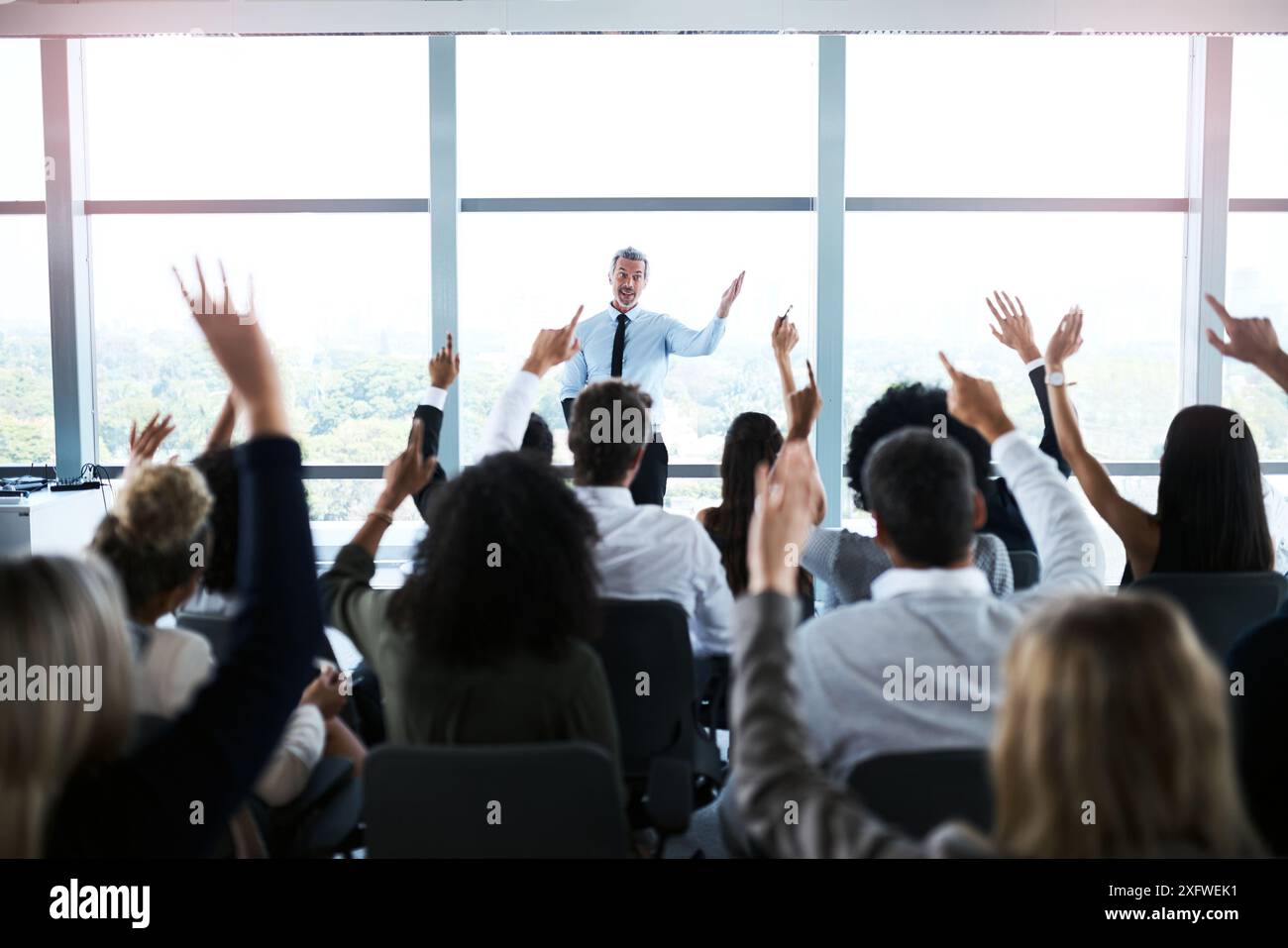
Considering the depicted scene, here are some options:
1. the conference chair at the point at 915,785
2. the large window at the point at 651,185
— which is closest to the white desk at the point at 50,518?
the large window at the point at 651,185

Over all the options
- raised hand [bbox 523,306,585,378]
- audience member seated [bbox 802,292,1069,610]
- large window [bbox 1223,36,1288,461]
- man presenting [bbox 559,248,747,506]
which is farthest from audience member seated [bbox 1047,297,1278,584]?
large window [bbox 1223,36,1288,461]

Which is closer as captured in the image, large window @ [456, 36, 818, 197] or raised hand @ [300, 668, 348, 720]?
raised hand @ [300, 668, 348, 720]

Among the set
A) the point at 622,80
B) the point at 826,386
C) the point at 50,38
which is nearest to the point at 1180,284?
the point at 826,386

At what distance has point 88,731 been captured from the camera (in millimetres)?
967

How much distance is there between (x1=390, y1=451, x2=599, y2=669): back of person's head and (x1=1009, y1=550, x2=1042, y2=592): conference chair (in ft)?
4.52

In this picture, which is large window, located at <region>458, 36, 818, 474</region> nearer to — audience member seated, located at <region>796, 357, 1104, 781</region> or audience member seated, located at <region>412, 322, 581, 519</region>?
audience member seated, located at <region>412, 322, 581, 519</region>

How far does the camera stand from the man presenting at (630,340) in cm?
493

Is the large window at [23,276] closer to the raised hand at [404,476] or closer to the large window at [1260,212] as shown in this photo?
the raised hand at [404,476]

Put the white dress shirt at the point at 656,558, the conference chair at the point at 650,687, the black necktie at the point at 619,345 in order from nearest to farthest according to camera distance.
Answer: the conference chair at the point at 650,687
the white dress shirt at the point at 656,558
the black necktie at the point at 619,345

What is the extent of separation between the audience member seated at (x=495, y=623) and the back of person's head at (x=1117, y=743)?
0.76 meters

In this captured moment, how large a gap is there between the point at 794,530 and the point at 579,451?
1255mm

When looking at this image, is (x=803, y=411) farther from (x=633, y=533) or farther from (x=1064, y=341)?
(x=1064, y=341)

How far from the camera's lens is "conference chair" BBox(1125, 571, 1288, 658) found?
6.44 feet
